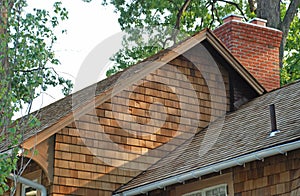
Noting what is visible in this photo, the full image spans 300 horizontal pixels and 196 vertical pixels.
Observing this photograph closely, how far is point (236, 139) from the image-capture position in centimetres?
1160

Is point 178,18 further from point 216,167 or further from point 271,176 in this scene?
point 271,176

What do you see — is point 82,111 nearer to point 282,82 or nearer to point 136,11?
point 282,82

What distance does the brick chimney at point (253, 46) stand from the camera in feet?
52.1

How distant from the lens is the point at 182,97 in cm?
1436

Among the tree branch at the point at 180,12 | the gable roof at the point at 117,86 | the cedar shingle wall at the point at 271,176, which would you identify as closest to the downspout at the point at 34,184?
the gable roof at the point at 117,86

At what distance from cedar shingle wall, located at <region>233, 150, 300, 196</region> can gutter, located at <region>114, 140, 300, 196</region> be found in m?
0.25

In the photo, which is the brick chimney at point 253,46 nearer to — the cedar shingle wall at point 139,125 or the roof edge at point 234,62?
the roof edge at point 234,62

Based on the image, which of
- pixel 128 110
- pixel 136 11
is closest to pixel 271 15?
pixel 136 11

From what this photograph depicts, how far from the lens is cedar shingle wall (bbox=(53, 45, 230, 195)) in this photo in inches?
503

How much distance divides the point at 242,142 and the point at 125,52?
1699cm

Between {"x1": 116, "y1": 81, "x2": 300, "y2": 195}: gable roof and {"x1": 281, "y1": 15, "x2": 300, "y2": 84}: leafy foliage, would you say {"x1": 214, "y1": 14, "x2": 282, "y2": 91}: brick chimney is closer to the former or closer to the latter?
{"x1": 116, "y1": 81, "x2": 300, "y2": 195}: gable roof

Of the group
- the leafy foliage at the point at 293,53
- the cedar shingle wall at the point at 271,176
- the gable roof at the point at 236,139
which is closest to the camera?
the cedar shingle wall at the point at 271,176

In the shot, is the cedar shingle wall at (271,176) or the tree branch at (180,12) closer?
the cedar shingle wall at (271,176)

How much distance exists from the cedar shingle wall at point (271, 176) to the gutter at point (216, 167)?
0.25 m
